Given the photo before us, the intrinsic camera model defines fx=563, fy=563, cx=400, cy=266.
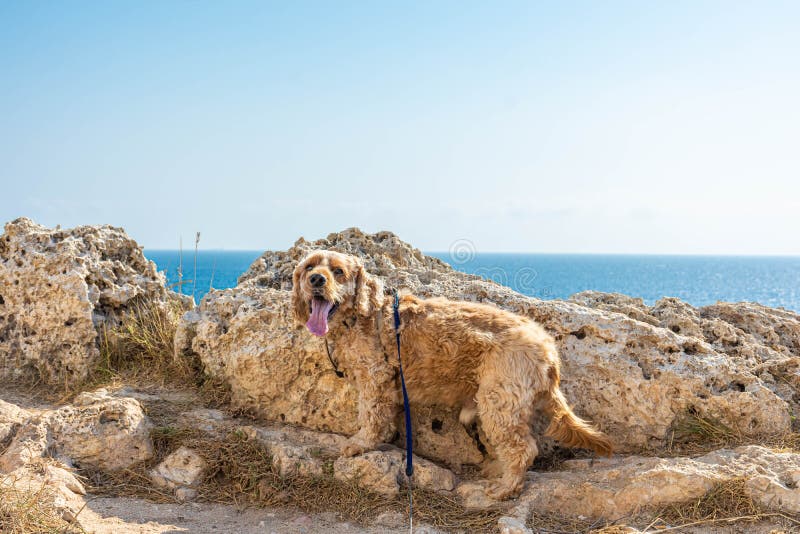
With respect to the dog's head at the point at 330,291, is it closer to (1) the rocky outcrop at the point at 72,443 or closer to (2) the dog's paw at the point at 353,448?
(2) the dog's paw at the point at 353,448

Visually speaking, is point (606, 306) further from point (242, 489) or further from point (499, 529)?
point (242, 489)

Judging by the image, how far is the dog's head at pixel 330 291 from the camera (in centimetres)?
461

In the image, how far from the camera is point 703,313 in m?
7.02

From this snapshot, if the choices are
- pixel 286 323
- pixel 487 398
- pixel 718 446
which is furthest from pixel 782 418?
pixel 286 323

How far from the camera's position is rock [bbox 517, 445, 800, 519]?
4172 mm

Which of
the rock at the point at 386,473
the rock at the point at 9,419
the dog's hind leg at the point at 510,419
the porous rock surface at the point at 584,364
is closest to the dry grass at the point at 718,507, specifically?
the porous rock surface at the point at 584,364

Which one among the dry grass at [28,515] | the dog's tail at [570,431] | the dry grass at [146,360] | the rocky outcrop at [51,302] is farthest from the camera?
the rocky outcrop at [51,302]

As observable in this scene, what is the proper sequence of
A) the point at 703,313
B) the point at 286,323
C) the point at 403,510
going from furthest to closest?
the point at 703,313, the point at 286,323, the point at 403,510

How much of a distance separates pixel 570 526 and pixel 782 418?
2380mm

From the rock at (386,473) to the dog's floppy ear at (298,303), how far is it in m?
1.26

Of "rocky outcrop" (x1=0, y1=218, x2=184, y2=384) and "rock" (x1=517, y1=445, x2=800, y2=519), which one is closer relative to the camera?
"rock" (x1=517, y1=445, x2=800, y2=519)

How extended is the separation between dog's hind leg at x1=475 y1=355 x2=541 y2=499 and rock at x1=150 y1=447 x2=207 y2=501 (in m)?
2.50

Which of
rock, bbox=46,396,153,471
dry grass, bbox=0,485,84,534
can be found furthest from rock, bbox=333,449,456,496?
dry grass, bbox=0,485,84,534

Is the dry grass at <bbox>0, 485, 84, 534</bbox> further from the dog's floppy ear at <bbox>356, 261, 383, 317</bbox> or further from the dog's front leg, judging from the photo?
the dog's floppy ear at <bbox>356, 261, 383, 317</bbox>
